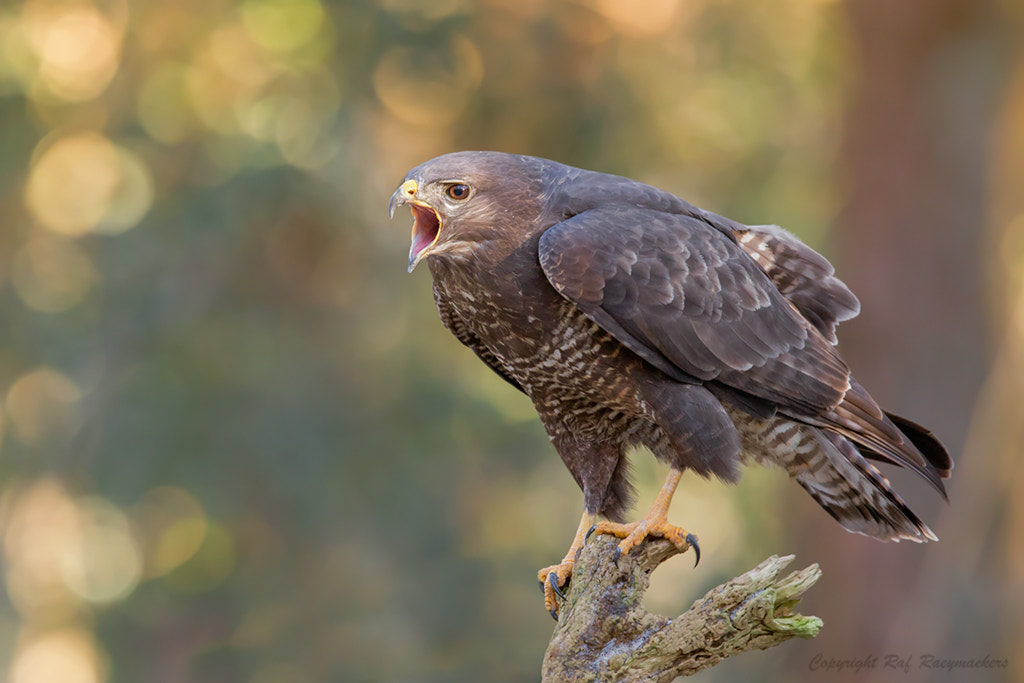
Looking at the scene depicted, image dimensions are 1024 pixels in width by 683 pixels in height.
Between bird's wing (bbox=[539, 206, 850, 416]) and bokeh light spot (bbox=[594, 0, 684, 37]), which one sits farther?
bokeh light spot (bbox=[594, 0, 684, 37])

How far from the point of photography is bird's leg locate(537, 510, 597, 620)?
441 centimetres

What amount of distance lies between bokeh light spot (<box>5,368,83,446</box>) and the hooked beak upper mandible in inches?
309

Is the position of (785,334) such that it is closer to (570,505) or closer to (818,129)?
(570,505)

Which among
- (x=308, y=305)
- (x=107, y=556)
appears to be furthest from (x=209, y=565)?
(x=308, y=305)

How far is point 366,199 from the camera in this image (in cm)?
1083

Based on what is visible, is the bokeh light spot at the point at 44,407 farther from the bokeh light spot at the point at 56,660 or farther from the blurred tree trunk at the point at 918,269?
the blurred tree trunk at the point at 918,269

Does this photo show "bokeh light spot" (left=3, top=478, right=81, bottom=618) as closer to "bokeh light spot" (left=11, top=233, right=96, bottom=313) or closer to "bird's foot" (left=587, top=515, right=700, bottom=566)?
"bokeh light spot" (left=11, top=233, right=96, bottom=313)

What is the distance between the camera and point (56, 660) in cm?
Answer: 1270

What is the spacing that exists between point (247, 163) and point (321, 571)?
403cm

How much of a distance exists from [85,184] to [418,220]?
8.51 meters

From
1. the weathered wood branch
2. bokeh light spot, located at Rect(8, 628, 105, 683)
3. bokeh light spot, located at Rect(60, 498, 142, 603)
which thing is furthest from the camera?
bokeh light spot, located at Rect(8, 628, 105, 683)

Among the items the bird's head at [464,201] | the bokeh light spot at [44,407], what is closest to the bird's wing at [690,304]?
the bird's head at [464,201]

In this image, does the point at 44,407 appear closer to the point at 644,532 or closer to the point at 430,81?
the point at 430,81

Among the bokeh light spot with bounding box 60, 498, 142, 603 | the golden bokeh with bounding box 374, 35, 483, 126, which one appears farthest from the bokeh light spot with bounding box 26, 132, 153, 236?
the bokeh light spot with bounding box 60, 498, 142, 603
